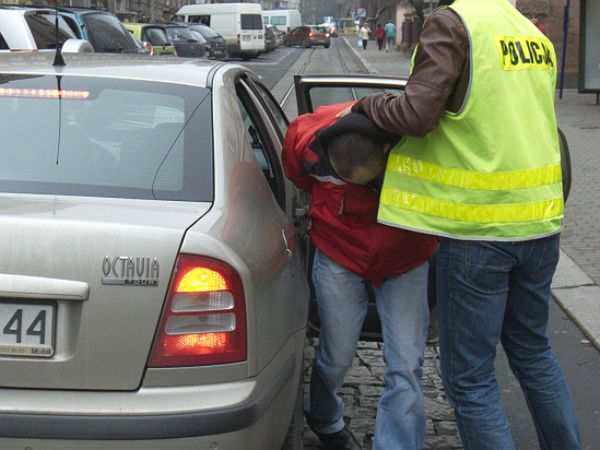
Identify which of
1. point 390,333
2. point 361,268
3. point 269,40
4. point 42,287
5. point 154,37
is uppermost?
point 154,37

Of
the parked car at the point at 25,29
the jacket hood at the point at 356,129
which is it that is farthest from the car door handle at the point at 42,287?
the parked car at the point at 25,29

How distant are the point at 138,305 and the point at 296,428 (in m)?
1.07

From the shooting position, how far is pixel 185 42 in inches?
1218

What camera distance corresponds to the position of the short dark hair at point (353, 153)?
10.1 feet

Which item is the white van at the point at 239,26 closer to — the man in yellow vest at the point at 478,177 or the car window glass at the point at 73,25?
the car window glass at the point at 73,25

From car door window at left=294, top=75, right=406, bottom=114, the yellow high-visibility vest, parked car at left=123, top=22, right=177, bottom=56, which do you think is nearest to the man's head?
the yellow high-visibility vest

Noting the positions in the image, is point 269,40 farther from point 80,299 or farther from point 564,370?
point 80,299

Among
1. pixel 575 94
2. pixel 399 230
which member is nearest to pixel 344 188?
pixel 399 230

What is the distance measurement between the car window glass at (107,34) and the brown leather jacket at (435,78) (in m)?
12.6

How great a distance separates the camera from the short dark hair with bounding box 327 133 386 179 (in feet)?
10.1

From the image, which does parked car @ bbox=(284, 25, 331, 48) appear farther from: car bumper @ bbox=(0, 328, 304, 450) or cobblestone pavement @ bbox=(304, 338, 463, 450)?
car bumper @ bbox=(0, 328, 304, 450)

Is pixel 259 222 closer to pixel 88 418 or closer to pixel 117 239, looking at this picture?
pixel 117 239

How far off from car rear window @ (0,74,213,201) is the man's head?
15.8 inches

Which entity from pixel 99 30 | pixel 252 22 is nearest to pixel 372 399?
A: pixel 99 30
